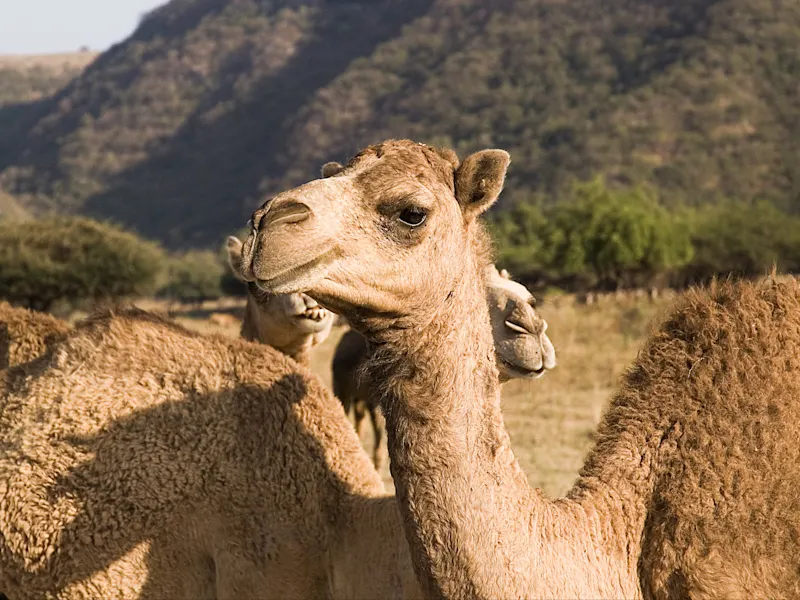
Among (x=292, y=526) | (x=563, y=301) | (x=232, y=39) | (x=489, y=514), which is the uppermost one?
(x=489, y=514)

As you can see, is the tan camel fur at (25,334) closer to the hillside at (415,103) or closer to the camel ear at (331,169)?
the camel ear at (331,169)

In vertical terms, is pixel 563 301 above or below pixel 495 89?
above

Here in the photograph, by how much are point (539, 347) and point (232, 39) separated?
122 meters

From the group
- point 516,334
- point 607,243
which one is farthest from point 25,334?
point 607,243

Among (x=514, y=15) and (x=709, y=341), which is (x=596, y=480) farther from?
(x=514, y=15)

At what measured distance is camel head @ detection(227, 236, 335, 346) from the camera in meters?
5.57

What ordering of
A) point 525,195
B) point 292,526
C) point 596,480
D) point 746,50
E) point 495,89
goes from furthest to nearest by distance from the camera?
point 495,89
point 746,50
point 525,195
point 292,526
point 596,480

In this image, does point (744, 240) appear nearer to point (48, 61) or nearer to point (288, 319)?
point (288, 319)

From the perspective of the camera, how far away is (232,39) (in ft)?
393

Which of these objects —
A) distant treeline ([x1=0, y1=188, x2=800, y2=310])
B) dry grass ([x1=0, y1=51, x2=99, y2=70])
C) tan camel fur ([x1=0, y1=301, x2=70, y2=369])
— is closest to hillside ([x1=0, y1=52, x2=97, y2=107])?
dry grass ([x1=0, y1=51, x2=99, y2=70])

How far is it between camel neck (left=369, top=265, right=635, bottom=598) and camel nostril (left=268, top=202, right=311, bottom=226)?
1.70 feet

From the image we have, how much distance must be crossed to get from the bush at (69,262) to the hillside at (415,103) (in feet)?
102

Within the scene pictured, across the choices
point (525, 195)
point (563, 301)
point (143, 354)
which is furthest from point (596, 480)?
point (525, 195)

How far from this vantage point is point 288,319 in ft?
18.7
